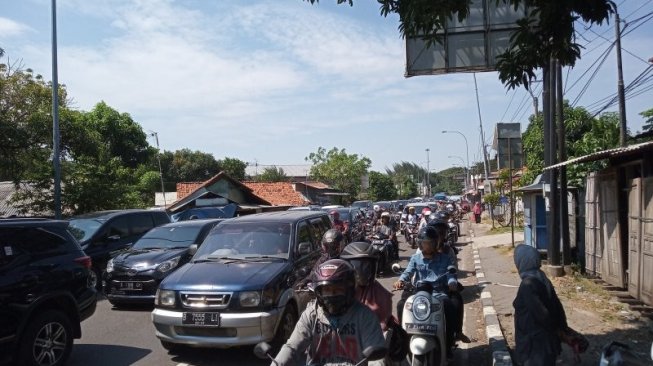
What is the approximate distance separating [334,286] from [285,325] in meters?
3.42

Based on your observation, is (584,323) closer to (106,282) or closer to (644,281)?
(644,281)

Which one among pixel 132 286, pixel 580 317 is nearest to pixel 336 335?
pixel 580 317

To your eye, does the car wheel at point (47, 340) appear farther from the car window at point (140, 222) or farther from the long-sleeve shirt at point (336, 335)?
the car window at point (140, 222)

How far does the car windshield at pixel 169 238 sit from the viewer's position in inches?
420

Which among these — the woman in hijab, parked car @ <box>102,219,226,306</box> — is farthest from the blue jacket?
parked car @ <box>102,219,226,306</box>

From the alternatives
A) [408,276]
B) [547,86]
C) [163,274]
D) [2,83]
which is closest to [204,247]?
[163,274]

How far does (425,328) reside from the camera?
191 inches

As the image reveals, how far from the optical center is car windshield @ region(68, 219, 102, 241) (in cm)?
1186

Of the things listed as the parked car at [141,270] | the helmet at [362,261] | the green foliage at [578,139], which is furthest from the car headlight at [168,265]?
the green foliage at [578,139]

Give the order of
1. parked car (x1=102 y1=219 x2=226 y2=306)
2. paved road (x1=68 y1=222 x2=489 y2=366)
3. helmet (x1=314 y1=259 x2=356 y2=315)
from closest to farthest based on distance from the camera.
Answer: helmet (x1=314 y1=259 x2=356 y2=315) → paved road (x1=68 y1=222 x2=489 y2=366) → parked car (x1=102 y1=219 x2=226 y2=306)

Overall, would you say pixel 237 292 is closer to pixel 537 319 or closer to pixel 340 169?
pixel 537 319

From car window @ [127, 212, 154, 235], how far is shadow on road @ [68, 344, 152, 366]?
5.89 meters

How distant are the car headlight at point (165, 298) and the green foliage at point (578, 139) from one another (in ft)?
35.1

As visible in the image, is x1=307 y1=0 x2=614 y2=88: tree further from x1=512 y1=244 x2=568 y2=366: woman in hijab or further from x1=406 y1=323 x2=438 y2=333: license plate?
x1=406 y1=323 x2=438 y2=333: license plate
